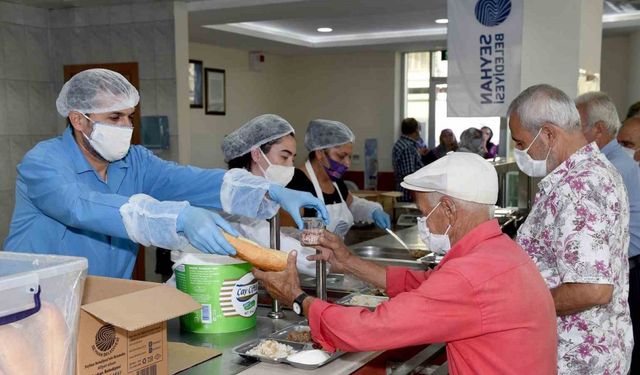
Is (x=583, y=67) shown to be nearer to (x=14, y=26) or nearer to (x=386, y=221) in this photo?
(x=386, y=221)

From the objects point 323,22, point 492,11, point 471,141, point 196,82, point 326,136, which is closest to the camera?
point 326,136

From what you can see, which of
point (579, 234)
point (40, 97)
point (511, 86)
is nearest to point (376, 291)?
point (579, 234)

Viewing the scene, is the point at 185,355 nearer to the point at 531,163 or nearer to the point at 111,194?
the point at 111,194

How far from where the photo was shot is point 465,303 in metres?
1.50

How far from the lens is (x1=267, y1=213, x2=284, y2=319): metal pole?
222 centimetres

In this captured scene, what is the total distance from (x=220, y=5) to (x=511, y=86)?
9.29ft

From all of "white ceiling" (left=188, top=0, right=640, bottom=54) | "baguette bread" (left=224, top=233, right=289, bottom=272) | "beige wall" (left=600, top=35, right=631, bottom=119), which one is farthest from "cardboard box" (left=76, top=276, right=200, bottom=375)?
"beige wall" (left=600, top=35, right=631, bottom=119)

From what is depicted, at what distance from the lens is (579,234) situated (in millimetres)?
1994

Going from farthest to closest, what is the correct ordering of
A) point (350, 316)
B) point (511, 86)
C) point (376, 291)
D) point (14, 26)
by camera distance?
→ point (14, 26)
point (511, 86)
point (376, 291)
point (350, 316)

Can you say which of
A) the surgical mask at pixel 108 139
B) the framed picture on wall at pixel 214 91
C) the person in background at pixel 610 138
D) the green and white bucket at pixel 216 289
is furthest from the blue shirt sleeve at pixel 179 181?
the framed picture on wall at pixel 214 91

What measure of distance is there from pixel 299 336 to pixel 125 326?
70cm

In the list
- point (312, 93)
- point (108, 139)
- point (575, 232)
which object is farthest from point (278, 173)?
point (312, 93)

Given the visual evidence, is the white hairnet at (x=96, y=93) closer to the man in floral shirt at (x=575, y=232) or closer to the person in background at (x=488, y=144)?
the man in floral shirt at (x=575, y=232)

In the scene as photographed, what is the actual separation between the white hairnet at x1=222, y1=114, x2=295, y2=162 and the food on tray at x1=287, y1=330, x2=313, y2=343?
3.57 feet
